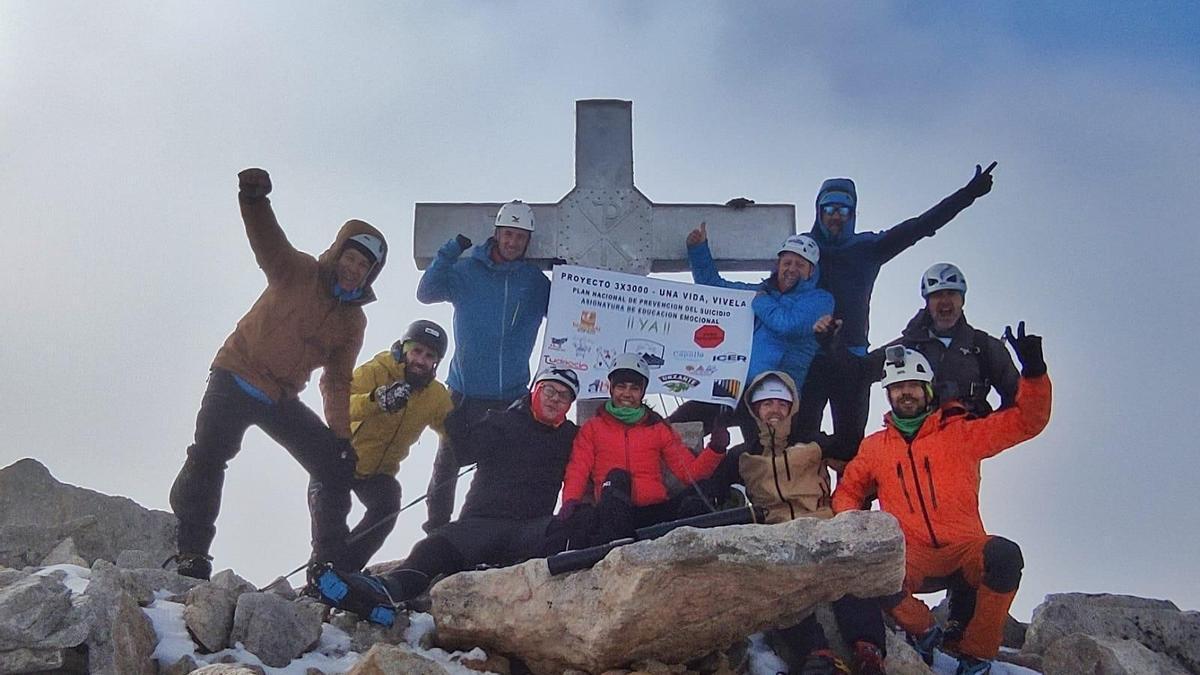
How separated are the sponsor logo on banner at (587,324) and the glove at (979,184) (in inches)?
124

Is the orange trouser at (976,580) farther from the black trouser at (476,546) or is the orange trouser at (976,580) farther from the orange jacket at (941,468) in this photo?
the black trouser at (476,546)

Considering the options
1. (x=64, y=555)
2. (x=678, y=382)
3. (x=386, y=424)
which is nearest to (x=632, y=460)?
(x=678, y=382)

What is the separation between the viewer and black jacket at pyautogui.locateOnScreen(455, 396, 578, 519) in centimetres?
Result: 707

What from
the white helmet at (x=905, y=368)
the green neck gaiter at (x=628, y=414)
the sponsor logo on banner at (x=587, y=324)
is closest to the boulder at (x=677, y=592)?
the white helmet at (x=905, y=368)

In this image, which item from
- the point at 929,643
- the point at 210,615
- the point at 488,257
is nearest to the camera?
the point at 210,615

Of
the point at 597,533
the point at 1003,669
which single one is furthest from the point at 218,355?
the point at 1003,669

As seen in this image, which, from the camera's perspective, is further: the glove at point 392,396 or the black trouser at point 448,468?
the black trouser at point 448,468

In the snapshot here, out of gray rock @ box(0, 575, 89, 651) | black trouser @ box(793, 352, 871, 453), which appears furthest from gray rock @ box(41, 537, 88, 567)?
black trouser @ box(793, 352, 871, 453)

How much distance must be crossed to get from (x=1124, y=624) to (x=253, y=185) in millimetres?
6150

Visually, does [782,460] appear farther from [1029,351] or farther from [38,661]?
[38,661]

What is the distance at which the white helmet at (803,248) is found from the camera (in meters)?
8.26

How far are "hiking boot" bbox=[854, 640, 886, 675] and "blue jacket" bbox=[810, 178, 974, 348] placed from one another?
3427 mm

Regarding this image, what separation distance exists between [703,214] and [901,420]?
2915 mm

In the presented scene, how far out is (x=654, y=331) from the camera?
27.8 feet
